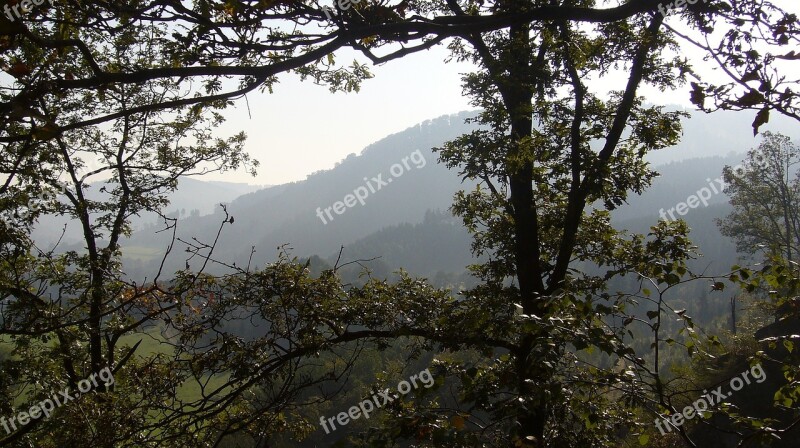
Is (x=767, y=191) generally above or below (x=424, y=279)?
below

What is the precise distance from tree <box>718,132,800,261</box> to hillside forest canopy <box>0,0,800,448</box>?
2684 cm

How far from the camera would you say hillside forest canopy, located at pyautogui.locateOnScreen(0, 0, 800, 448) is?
2.87 metres

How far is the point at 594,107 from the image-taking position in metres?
7.06

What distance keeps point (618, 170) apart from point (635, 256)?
1.39 meters

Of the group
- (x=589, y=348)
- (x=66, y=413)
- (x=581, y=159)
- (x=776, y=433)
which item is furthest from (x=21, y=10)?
(x=581, y=159)

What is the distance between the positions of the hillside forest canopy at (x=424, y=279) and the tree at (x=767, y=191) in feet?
88.1

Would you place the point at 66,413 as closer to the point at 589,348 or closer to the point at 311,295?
the point at 311,295

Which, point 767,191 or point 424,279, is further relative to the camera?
point 767,191

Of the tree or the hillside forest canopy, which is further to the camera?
the tree

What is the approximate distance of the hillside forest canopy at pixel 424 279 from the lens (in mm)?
2871

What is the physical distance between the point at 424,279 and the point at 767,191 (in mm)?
30750

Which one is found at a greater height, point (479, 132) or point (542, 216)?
point (479, 132)

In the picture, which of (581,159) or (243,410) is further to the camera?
(243,410)

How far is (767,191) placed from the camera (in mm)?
28812
